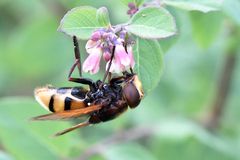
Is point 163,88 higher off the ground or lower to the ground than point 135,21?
lower

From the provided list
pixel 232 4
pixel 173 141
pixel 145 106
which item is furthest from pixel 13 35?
pixel 232 4

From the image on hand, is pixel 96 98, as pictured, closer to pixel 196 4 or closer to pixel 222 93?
pixel 196 4

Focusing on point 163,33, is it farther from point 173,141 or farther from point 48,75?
point 48,75

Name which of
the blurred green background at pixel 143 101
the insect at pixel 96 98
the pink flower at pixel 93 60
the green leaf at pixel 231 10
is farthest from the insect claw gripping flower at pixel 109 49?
the blurred green background at pixel 143 101

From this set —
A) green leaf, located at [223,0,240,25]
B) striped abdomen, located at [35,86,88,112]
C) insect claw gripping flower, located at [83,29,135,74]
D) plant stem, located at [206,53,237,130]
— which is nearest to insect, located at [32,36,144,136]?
striped abdomen, located at [35,86,88,112]

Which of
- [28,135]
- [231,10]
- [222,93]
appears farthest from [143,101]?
[231,10]
